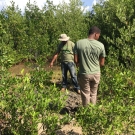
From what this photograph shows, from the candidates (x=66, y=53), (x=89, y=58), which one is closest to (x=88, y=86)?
(x=89, y=58)

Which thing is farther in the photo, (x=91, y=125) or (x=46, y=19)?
(x=46, y=19)

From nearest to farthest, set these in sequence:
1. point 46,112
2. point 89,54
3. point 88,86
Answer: point 46,112, point 89,54, point 88,86

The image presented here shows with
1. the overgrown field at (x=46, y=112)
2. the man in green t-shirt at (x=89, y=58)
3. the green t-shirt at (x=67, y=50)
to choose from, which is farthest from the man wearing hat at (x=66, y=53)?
the overgrown field at (x=46, y=112)

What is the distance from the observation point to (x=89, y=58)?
5.28 metres

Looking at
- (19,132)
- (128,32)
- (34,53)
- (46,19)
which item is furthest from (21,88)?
(46,19)

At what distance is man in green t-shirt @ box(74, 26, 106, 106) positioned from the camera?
5.20 metres

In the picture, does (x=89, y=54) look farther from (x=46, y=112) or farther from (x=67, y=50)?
(x=67, y=50)

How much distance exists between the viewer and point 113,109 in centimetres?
380

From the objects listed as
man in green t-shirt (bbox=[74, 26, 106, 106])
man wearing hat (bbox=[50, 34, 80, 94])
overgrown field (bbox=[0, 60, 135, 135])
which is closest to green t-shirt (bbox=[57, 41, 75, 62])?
man wearing hat (bbox=[50, 34, 80, 94])

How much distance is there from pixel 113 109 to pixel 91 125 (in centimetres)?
44

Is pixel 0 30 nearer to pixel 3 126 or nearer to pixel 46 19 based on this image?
pixel 3 126

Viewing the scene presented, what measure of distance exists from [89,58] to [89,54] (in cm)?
9

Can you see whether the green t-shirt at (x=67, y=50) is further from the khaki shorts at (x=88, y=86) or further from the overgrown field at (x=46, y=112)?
the overgrown field at (x=46, y=112)

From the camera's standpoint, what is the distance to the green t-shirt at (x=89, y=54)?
519 centimetres
